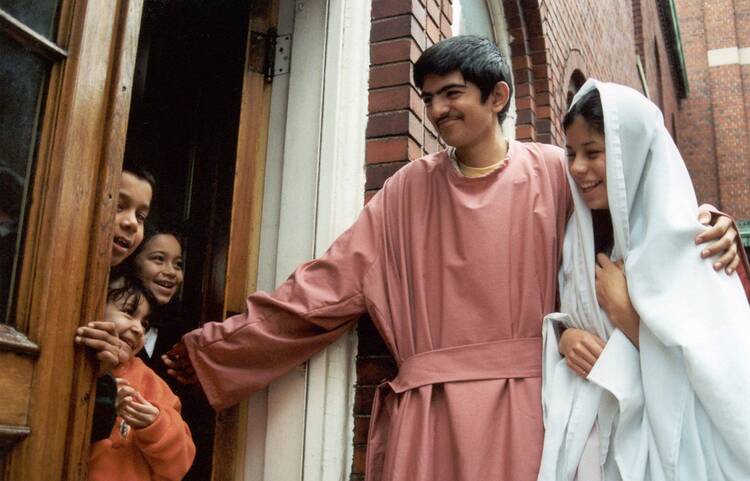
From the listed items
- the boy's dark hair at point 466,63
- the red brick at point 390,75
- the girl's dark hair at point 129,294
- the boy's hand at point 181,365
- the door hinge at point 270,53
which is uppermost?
the door hinge at point 270,53

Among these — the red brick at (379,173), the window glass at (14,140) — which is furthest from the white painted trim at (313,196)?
the window glass at (14,140)

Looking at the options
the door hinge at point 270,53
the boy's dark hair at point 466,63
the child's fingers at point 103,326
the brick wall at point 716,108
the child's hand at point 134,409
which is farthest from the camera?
the brick wall at point 716,108

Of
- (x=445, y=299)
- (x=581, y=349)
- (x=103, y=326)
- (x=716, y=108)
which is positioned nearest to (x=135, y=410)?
(x=103, y=326)

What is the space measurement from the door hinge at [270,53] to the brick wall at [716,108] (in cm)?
1849

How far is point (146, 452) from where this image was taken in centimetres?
194

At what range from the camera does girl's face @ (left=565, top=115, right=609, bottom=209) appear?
190 cm

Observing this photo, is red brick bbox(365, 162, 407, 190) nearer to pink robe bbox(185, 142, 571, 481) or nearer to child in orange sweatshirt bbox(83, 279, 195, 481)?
pink robe bbox(185, 142, 571, 481)

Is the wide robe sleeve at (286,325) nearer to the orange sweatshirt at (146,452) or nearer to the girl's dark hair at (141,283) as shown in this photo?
the orange sweatshirt at (146,452)

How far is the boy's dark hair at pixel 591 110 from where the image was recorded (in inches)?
74.9

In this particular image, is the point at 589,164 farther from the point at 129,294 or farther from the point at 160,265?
the point at 160,265

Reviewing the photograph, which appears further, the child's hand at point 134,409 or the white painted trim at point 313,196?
the white painted trim at point 313,196

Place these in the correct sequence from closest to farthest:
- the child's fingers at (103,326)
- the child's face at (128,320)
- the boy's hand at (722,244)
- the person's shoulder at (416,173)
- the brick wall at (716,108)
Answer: the child's fingers at (103,326) → the boy's hand at (722,244) → the child's face at (128,320) → the person's shoulder at (416,173) → the brick wall at (716,108)

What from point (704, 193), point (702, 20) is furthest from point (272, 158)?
point (702, 20)

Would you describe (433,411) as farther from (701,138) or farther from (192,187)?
(701,138)
